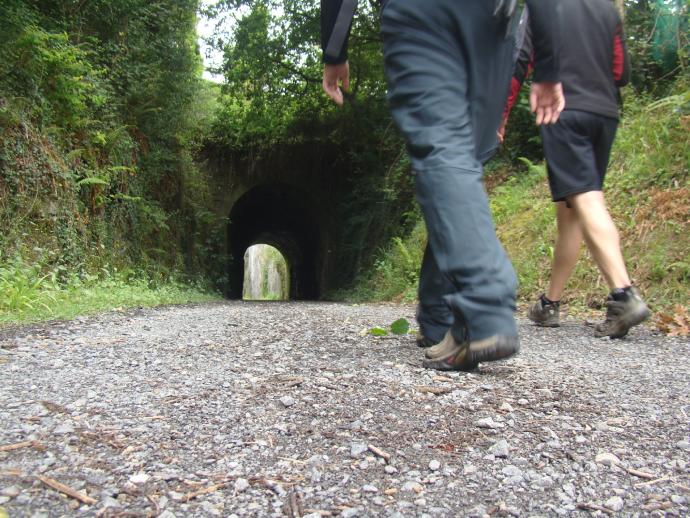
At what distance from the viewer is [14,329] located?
3.29 metres

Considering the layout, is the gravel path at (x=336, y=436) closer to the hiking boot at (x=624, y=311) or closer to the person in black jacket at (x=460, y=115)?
the person in black jacket at (x=460, y=115)

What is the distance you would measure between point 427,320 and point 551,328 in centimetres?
155

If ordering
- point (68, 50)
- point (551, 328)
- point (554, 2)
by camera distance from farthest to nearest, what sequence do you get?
point (68, 50), point (551, 328), point (554, 2)

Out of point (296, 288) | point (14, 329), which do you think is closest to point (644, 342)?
point (14, 329)

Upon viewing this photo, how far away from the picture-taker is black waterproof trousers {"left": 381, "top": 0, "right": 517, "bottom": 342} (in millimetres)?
1751

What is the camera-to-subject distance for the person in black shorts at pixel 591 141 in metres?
3.06

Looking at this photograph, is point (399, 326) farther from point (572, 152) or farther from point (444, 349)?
point (572, 152)

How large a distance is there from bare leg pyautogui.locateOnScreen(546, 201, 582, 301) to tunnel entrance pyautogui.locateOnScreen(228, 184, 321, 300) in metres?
13.3

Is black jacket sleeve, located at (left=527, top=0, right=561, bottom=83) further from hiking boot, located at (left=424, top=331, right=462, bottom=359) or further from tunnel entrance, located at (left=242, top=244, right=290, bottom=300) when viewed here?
tunnel entrance, located at (left=242, top=244, right=290, bottom=300)

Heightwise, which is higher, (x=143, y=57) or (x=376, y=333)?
(x=143, y=57)

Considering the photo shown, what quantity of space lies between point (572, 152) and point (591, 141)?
0.19 m

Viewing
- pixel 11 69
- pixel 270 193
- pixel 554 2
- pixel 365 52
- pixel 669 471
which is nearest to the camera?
pixel 669 471

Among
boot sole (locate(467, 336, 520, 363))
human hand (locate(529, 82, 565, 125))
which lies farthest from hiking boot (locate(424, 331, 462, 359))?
human hand (locate(529, 82, 565, 125))

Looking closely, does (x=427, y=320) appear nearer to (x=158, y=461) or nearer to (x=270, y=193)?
(x=158, y=461)
